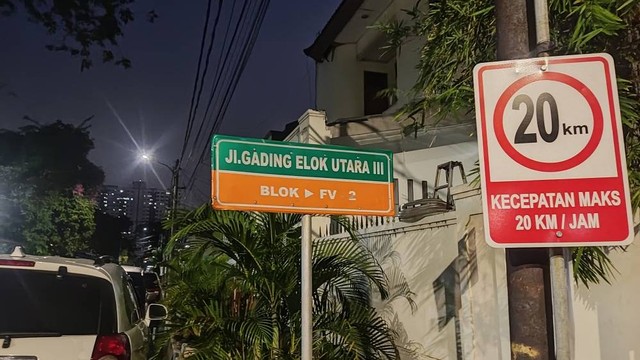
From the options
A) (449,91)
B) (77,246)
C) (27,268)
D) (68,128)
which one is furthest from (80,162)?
(449,91)

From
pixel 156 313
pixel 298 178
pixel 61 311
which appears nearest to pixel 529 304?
pixel 298 178

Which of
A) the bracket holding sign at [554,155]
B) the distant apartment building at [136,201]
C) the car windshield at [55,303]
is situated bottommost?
the car windshield at [55,303]

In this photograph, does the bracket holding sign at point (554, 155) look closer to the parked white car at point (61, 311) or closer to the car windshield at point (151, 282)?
the parked white car at point (61, 311)

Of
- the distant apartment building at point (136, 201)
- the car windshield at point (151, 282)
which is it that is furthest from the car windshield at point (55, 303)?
the distant apartment building at point (136, 201)

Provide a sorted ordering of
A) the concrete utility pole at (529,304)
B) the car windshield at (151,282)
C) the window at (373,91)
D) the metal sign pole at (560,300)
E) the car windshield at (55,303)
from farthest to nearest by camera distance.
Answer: the window at (373,91) → the car windshield at (151,282) → the car windshield at (55,303) → the concrete utility pole at (529,304) → the metal sign pole at (560,300)

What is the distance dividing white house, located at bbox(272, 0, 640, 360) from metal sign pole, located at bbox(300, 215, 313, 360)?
128cm

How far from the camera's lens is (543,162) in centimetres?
202

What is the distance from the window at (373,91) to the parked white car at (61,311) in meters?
11.6

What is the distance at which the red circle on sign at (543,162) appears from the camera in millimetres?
1984

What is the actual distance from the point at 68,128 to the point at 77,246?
34.4 ft

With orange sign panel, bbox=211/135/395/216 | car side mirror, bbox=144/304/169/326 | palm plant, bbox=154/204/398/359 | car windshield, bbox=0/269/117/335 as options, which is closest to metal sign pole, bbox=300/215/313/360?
orange sign panel, bbox=211/135/395/216

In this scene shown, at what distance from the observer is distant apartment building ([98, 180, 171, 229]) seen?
5206cm

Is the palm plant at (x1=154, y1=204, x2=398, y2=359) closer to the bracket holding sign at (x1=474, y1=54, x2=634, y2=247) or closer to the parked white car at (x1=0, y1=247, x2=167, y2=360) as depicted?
the parked white car at (x1=0, y1=247, x2=167, y2=360)

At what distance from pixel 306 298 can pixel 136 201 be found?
60.3m
